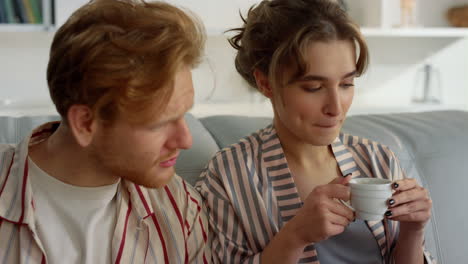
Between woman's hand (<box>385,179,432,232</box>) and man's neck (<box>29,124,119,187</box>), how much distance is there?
24.7 inches

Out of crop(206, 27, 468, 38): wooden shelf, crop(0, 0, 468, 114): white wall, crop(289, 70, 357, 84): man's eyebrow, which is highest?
crop(289, 70, 357, 84): man's eyebrow

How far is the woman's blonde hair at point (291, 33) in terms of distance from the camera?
1.39 metres

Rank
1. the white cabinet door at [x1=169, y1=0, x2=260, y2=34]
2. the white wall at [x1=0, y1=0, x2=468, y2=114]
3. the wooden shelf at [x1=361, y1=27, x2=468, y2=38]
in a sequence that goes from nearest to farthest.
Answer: the white wall at [x1=0, y1=0, x2=468, y2=114] < the white cabinet door at [x1=169, y1=0, x2=260, y2=34] < the wooden shelf at [x1=361, y1=27, x2=468, y2=38]

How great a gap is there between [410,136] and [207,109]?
1485 mm

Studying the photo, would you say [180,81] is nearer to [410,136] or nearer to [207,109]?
[410,136]

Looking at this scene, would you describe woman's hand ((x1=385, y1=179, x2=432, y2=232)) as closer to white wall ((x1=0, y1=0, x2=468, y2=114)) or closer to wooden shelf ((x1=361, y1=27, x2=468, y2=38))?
white wall ((x1=0, y1=0, x2=468, y2=114))

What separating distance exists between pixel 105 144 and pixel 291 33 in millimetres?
536

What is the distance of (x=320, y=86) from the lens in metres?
1.38

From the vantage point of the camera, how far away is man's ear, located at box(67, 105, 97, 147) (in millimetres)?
1137

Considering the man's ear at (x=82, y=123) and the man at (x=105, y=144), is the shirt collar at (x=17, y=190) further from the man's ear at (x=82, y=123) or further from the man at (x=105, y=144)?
the man's ear at (x=82, y=123)

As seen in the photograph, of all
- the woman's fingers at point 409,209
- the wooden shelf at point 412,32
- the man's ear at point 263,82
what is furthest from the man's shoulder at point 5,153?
the wooden shelf at point 412,32

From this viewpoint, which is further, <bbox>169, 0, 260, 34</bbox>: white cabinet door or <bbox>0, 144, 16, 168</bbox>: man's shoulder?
<bbox>169, 0, 260, 34</bbox>: white cabinet door

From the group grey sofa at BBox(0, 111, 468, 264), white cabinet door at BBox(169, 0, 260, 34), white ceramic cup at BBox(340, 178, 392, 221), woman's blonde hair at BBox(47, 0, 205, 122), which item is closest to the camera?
woman's blonde hair at BBox(47, 0, 205, 122)

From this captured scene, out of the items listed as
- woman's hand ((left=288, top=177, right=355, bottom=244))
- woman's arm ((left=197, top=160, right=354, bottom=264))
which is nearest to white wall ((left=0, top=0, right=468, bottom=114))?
woman's arm ((left=197, top=160, right=354, bottom=264))
